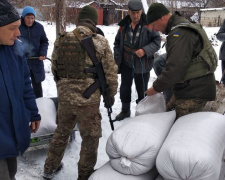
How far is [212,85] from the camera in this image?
2.65m

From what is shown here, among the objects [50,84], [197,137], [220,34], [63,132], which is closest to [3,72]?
[63,132]

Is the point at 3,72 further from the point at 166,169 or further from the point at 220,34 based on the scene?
the point at 220,34

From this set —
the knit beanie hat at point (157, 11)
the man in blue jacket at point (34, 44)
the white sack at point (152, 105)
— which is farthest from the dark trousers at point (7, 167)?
the man in blue jacket at point (34, 44)

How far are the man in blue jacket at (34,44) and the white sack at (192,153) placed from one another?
2867 millimetres

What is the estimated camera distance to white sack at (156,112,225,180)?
1861mm

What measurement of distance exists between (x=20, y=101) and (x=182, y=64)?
1.47 metres

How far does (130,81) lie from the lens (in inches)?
179

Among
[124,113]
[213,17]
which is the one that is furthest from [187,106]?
[213,17]

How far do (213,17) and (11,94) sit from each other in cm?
3369

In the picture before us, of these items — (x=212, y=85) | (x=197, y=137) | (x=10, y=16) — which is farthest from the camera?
(x=212, y=85)

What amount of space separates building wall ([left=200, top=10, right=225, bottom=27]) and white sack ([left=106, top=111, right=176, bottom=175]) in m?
30.6

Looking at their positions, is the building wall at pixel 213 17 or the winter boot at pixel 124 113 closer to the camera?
the winter boot at pixel 124 113

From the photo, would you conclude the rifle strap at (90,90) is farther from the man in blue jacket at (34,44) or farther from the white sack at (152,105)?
the man in blue jacket at (34,44)

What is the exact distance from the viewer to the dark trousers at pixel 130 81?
4.34 meters
